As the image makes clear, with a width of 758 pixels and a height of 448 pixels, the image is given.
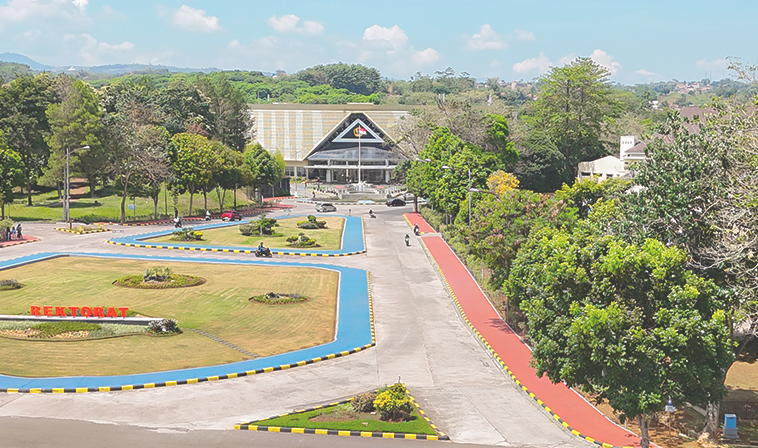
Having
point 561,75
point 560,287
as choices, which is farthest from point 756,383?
point 561,75

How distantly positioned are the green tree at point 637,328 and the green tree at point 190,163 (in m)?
64.0

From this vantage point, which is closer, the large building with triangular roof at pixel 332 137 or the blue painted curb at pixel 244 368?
the blue painted curb at pixel 244 368

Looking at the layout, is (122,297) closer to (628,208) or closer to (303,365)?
(303,365)

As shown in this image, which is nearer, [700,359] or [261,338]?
[700,359]

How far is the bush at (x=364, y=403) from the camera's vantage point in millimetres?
25531

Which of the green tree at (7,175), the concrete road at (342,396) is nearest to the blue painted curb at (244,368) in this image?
the concrete road at (342,396)

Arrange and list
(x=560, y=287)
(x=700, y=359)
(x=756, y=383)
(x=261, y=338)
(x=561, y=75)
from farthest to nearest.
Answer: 1. (x=561, y=75)
2. (x=261, y=338)
3. (x=756, y=383)
4. (x=560, y=287)
5. (x=700, y=359)

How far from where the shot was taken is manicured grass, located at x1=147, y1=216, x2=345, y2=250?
217 ft

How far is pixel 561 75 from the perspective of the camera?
109188 mm

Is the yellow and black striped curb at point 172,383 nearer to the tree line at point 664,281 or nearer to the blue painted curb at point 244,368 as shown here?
the blue painted curb at point 244,368

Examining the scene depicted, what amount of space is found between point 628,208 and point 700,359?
6361mm

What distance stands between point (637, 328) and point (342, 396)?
11606mm

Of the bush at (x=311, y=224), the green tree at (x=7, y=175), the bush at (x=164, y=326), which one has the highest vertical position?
the green tree at (x=7, y=175)

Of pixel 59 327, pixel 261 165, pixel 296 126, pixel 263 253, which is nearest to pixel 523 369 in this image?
pixel 59 327
